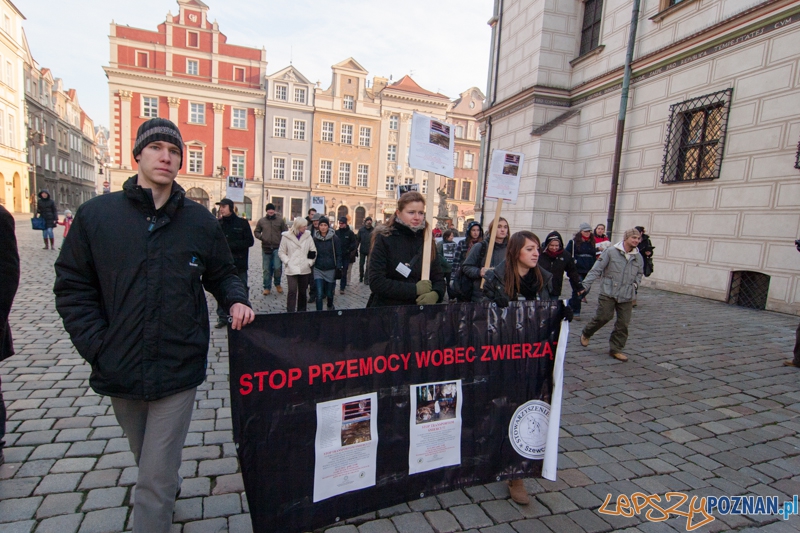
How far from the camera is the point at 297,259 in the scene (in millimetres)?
7402

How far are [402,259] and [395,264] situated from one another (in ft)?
Answer: 0.24

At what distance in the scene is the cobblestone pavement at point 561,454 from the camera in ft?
8.49

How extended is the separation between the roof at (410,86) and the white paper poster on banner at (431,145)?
50.4 m

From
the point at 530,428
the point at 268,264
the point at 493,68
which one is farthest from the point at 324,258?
the point at 493,68

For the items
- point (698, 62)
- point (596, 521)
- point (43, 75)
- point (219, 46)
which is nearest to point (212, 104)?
point (219, 46)

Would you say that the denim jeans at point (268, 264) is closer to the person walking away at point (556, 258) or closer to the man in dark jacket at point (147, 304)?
the person walking away at point (556, 258)

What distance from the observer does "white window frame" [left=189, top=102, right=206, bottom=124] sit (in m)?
44.5

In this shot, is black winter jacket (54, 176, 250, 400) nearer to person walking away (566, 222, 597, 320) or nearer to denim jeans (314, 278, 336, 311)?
denim jeans (314, 278, 336, 311)

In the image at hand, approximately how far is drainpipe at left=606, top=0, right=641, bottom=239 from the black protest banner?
11644 mm

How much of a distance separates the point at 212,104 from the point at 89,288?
4923cm

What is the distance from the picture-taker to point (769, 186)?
931 cm

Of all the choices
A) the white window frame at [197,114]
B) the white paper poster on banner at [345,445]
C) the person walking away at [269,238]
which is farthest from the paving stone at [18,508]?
the white window frame at [197,114]

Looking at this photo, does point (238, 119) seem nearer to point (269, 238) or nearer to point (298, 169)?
point (298, 169)

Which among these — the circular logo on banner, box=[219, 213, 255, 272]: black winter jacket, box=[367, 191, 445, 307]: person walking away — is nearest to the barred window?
box=[367, 191, 445, 307]: person walking away
